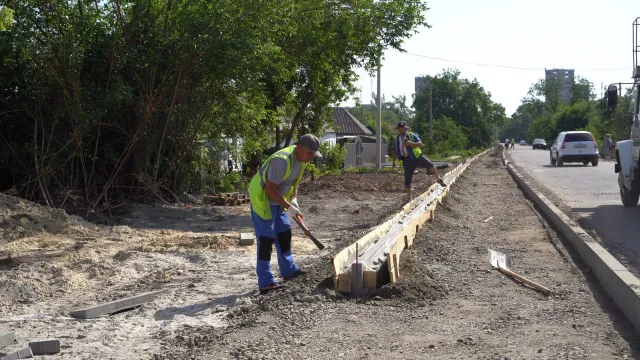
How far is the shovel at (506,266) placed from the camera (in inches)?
275

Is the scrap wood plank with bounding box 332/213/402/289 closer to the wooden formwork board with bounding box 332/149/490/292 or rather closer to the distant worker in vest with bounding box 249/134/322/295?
the wooden formwork board with bounding box 332/149/490/292

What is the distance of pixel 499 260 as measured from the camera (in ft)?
28.5

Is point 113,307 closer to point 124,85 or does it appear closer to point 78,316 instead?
point 78,316

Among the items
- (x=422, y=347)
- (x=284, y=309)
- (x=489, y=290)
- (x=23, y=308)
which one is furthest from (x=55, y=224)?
(x=422, y=347)

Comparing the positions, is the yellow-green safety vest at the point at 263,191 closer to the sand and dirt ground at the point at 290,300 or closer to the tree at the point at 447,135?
the sand and dirt ground at the point at 290,300

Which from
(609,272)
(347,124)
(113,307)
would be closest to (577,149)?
(609,272)

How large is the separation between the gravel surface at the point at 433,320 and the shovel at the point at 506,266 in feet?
0.26

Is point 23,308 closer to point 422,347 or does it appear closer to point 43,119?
point 422,347

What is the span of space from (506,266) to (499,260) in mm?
269

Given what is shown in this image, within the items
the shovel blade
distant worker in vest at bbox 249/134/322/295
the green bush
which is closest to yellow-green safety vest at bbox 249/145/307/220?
distant worker in vest at bbox 249/134/322/295

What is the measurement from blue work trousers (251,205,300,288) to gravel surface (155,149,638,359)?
0.25 m

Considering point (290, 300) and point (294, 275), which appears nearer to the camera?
point (290, 300)

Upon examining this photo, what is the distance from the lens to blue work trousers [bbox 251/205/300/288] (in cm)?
697

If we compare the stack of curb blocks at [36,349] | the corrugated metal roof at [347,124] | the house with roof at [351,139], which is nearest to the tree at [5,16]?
the stack of curb blocks at [36,349]
